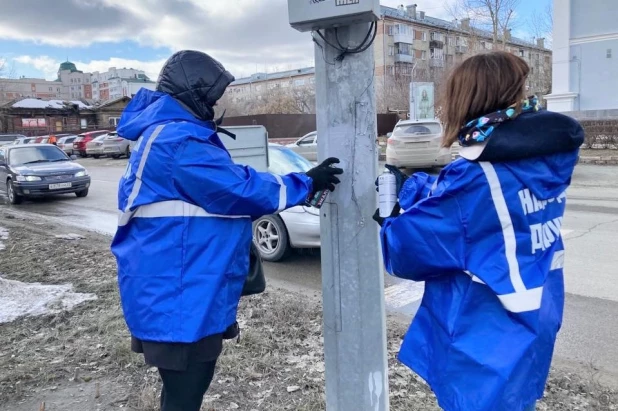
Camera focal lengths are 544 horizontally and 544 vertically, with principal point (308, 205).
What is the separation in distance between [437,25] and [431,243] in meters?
78.2

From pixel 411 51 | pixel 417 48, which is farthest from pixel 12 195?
pixel 417 48

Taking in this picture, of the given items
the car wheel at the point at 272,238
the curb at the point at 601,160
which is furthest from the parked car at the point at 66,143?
the car wheel at the point at 272,238

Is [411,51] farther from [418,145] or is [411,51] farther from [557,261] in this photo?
[557,261]

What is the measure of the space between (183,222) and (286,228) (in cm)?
496

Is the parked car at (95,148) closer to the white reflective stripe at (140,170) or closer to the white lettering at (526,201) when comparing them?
the white reflective stripe at (140,170)

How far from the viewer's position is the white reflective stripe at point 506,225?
5.71 ft

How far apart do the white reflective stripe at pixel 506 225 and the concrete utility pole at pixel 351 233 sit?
72 centimetres

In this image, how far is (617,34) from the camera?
24938 mm

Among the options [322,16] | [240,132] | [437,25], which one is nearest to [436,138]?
[240,132]

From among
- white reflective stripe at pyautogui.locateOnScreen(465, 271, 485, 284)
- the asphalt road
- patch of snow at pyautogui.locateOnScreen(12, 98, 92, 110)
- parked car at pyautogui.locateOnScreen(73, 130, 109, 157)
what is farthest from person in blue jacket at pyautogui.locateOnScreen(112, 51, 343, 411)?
patch of snow at pyautogui.locateOnScreen(12, 98, 92, 110)

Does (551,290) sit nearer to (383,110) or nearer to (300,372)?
(300,372)

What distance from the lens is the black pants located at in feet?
7.29

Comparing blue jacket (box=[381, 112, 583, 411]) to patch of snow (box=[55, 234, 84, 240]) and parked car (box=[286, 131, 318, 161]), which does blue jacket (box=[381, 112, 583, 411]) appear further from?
Result: parked car (box=[286, 131, 318, 161])

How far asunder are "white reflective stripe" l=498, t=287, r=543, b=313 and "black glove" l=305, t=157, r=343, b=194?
0.88 m
